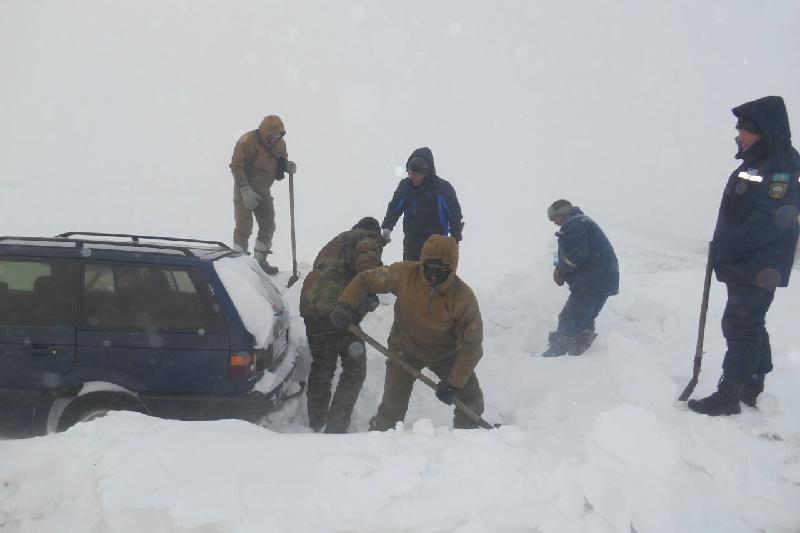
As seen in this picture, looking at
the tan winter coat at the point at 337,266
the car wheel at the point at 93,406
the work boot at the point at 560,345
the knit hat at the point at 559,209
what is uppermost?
the knit hat at the point at 559,209

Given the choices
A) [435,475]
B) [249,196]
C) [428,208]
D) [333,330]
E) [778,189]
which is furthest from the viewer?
[249,196]

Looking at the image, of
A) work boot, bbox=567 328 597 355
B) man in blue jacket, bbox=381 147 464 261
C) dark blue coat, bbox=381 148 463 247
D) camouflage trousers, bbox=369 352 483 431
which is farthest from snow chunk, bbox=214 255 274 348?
work boot, bbox=567 328 597 355

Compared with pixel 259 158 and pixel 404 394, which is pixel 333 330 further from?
pixel 259 158

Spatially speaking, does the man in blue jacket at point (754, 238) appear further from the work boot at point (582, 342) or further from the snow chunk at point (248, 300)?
the snow chunk at point (248, 300)

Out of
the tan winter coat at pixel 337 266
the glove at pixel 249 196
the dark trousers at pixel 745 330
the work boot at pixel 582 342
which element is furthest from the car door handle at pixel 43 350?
the work boot at pixel 582 342

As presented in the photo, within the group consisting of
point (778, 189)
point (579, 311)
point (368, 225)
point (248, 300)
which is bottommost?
point (579, 311)

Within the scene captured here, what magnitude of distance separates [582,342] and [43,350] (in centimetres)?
515

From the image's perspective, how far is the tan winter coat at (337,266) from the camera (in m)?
4.34

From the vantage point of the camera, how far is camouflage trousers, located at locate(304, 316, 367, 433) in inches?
176

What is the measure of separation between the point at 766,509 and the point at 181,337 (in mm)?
3512

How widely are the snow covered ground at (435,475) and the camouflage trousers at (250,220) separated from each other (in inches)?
177

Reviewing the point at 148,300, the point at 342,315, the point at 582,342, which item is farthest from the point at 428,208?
the point at 148,300

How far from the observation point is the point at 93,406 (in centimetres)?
366

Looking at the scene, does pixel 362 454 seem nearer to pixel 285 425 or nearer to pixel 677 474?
pixel 677 474
